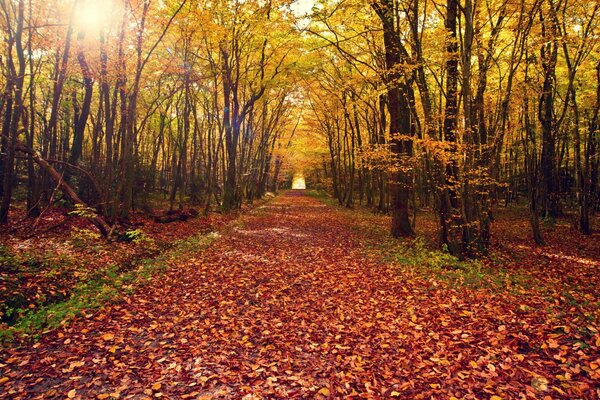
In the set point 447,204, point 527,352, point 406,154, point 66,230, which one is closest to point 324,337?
point 527,352

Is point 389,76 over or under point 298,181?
over

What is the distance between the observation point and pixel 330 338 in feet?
17.8

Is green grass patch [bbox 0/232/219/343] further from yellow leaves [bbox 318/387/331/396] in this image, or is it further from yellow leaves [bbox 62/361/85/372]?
yellow leaves [bbox 318/387/331/396]

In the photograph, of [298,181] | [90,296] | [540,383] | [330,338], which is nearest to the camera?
[540,383]

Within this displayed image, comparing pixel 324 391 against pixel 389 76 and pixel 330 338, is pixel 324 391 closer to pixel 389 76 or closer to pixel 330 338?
pixel 330 338

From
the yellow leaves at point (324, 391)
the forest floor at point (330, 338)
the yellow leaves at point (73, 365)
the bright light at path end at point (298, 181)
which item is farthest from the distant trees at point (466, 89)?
the bright light at path end at point (298, 181)

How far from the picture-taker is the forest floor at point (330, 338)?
4.11 meters

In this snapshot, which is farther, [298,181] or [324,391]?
[298,181]

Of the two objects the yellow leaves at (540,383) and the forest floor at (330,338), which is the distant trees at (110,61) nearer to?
the forest floor at (330,338)

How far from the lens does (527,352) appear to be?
469 centimetres

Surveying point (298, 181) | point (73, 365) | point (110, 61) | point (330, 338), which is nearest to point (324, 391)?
point (330, 338)

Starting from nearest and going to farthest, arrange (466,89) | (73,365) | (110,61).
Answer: (73,365) → (466,89) → (110,61)

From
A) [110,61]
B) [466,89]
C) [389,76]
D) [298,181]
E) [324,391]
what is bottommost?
[324,391]

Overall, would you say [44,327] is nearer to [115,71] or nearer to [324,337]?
[324,337]
